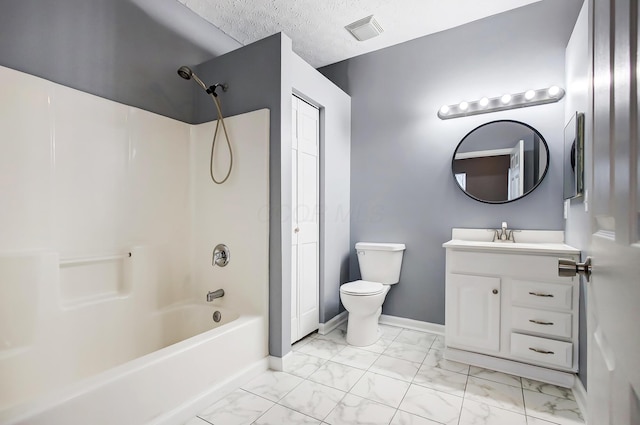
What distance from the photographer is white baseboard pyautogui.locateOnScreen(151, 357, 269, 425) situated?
1.46m

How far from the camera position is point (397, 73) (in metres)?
2.86

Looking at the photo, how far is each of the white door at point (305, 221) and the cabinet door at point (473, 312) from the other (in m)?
1.06

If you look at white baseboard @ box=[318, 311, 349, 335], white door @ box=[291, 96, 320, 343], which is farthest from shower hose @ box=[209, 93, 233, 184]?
white baseboard @ box=[318, 311, 349, 335]

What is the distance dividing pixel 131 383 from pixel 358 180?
2.35 m

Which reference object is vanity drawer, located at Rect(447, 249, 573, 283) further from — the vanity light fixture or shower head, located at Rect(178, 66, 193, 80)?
shower head, located at Rect(178, 66, 193, 80)

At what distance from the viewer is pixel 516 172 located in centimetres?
234

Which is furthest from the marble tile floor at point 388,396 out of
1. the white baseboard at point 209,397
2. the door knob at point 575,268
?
the door knob at point 575,268

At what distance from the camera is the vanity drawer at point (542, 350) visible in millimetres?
1810

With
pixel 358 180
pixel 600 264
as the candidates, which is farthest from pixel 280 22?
pixel 600 264

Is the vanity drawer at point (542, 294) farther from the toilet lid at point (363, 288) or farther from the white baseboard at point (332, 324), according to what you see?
the white baseboard at point (332, 324)

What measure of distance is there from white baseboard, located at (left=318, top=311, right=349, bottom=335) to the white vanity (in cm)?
98

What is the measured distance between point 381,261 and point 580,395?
4.83 feet

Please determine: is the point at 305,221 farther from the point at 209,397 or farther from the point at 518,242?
the point at 518,242

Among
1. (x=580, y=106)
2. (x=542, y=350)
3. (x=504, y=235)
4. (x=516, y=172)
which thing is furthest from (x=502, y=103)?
(x=542, y=350)
